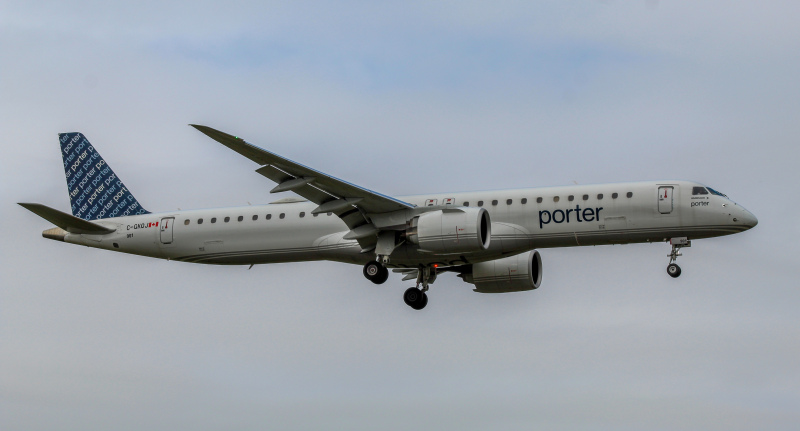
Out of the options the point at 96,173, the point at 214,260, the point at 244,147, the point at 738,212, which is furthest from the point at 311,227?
the point at 738,212

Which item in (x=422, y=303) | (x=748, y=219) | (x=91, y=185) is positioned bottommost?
(x=422, y=303)

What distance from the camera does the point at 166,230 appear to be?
50.0 metres

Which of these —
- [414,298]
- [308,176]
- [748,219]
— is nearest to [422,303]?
[414,298]

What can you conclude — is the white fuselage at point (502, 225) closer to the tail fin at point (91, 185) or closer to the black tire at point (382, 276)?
the black tire at point (382, 276)

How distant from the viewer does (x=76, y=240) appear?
5106cm

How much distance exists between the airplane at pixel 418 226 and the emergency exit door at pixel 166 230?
6 cm

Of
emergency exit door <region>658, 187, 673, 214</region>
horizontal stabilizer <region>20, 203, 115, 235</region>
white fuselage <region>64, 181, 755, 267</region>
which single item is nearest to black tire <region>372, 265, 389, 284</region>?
white fuselage <region>64, 181, 755, 267</region>

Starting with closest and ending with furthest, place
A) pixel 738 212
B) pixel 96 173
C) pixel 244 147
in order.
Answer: pixel 244 147 → pixel 738 212 → pixel 96 173

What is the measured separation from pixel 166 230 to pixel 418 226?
39.4 ft

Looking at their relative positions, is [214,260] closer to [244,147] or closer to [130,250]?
[130,250]

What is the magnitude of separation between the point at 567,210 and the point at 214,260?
579 inches

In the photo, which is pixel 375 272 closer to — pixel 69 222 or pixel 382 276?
pixel 382 276

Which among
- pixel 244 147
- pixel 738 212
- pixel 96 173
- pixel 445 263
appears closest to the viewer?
pixel 244 147

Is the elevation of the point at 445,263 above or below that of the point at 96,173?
below
